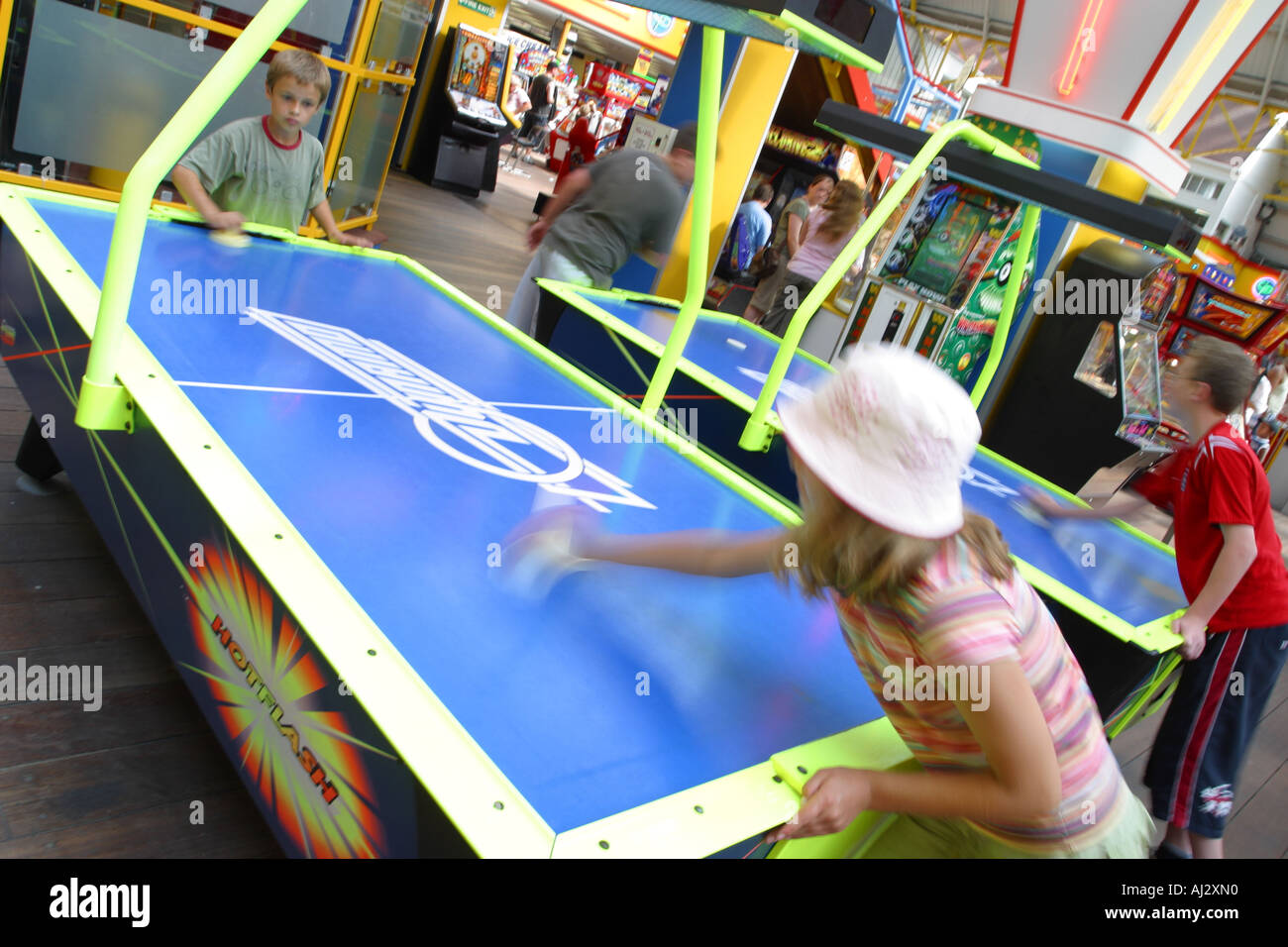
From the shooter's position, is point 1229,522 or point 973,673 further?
point 1229,522

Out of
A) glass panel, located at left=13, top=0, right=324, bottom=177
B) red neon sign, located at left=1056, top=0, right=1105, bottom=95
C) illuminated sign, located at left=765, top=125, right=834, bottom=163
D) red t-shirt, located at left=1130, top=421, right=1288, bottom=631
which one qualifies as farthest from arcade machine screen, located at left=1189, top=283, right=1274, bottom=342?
glass panel, located at left=13, top=0, right=324, bottom=177

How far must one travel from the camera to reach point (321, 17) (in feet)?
16.1

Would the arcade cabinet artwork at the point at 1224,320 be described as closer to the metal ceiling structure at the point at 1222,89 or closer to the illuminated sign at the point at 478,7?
the metal ceiling structure at the point at 1222,89

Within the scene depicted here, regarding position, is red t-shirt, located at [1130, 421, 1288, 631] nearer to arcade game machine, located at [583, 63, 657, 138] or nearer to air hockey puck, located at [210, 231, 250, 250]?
air hockey puck, located at [210, 231, 250, 250]

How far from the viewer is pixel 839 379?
3.71ft

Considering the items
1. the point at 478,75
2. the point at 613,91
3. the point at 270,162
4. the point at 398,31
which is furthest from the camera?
the point at 613,91

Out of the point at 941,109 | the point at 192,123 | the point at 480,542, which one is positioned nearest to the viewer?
the point at 192,123

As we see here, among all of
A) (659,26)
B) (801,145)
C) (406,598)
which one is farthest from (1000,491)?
(659,26)

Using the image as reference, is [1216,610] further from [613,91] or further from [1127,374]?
[613,91]

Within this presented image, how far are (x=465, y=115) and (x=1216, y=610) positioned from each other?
8708mm

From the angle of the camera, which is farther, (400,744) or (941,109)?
(941,109)

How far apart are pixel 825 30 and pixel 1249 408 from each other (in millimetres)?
6782
